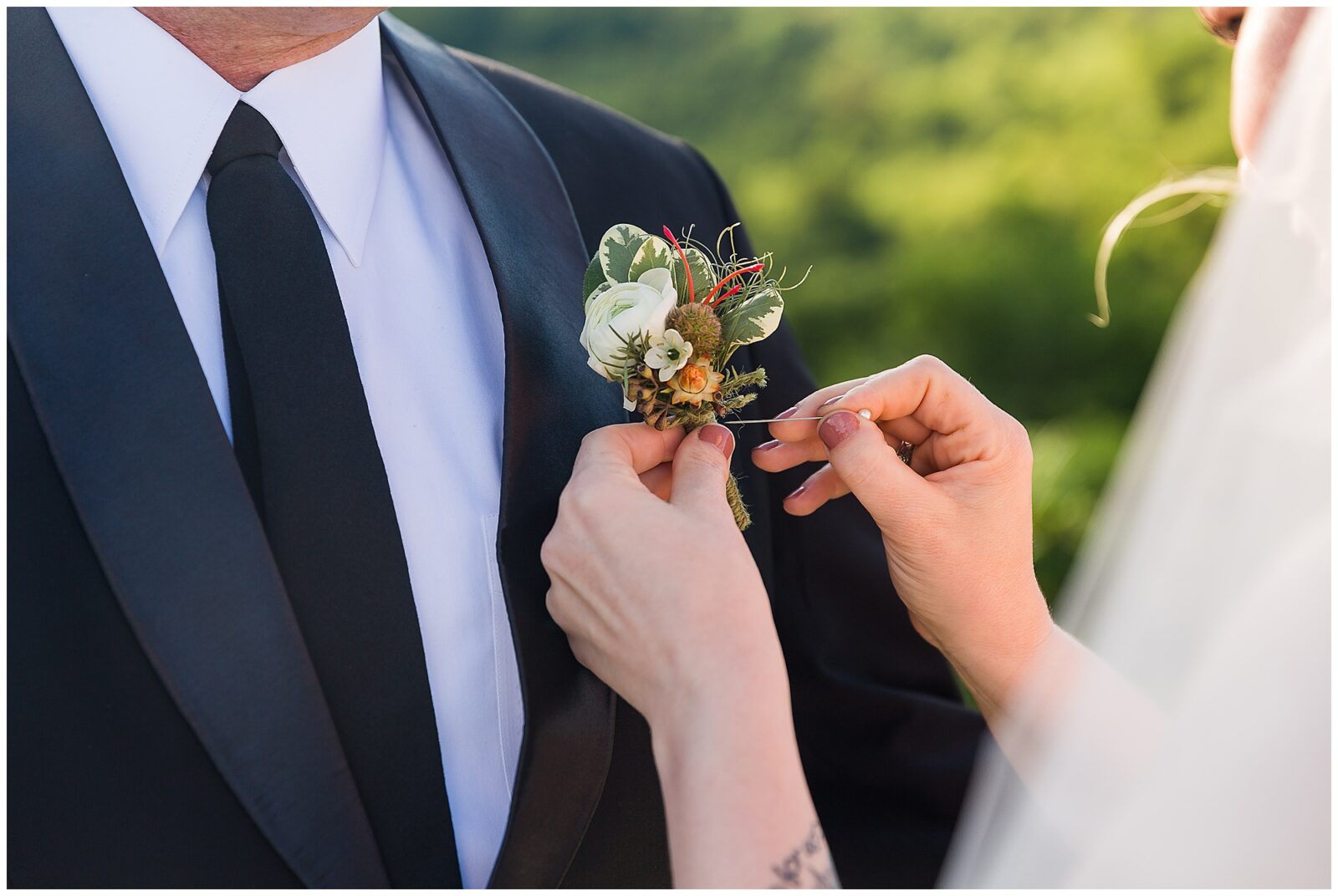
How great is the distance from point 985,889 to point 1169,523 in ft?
1.48

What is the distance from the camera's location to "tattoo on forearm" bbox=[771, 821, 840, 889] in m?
1.14

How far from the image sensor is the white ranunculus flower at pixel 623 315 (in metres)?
1.32

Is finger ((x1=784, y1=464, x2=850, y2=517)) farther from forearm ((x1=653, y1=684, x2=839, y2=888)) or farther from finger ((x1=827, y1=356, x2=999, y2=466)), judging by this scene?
forearm ((x1=653, y1=684, x2=839, y2=888))

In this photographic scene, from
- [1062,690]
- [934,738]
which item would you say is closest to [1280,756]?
[1062,690]

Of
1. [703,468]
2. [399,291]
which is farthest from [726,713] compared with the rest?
[399,291]

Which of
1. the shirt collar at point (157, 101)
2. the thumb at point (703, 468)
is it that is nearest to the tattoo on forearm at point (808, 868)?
the thumb at point (703, 468)

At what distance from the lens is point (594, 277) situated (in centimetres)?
145

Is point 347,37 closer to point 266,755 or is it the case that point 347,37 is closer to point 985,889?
point 266,755

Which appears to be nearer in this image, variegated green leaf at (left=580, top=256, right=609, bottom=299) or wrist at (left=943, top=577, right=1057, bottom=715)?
variegated green leaf at (left=580, top=256, right=609, bottom=299)

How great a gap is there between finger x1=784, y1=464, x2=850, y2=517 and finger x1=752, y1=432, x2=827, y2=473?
0.15 feet

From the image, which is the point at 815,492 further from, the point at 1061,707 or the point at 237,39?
the point at 237,39

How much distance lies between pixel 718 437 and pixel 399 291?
0.51 meters

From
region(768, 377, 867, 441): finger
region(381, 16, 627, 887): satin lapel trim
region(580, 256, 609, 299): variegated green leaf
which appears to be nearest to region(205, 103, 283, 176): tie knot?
region(381, 16, 627, 887): satin lapel trim

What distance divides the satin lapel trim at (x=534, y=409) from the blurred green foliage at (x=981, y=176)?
2.71 m
